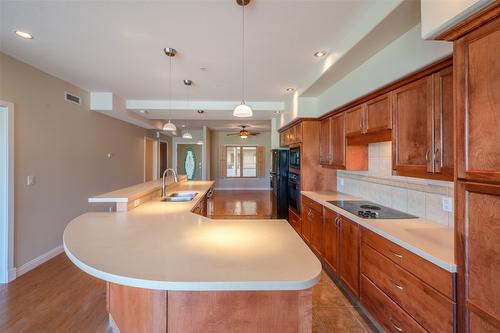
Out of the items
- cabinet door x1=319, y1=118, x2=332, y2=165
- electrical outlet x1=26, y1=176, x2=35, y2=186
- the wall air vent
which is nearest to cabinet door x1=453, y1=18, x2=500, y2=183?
cabinet door x1=319, y1=118, x2=332, y2=165

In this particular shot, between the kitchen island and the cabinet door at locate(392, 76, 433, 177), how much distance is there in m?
1.17

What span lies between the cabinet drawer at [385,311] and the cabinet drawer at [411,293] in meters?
0.04

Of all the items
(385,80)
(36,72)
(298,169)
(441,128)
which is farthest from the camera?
(298,169)

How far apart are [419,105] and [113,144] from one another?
215 inches

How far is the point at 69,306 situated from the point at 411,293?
3017 millimetres

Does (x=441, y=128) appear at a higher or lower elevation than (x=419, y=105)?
lower

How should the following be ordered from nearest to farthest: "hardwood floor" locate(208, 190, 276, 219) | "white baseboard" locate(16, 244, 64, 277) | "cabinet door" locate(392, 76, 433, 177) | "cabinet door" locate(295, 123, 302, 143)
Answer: "cabinet door" locate(392, 76, 433, 177) → "white baseboard" locate(16, 244, 64, 277) → "cabinet door" locate(295, 123, 302, 143) → "hardwood floor" locate(208, 190, 276, 219)

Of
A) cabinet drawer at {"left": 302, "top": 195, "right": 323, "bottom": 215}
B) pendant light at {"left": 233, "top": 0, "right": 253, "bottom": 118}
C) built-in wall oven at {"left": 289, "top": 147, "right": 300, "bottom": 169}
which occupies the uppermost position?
pendant light at {"left": 233, "top": 0, "right": 253, "bottom": 118}

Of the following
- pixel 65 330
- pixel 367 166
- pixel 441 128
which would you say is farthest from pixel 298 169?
pixel 65 330

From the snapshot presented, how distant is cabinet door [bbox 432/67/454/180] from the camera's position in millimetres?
1516

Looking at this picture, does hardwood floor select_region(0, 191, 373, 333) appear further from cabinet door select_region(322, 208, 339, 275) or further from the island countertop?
the island countertop

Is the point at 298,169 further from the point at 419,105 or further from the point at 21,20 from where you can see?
the point at 21,20

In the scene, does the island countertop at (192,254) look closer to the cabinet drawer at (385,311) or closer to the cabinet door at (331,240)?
the cabinet drawer at (385,311)

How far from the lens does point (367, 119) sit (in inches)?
95.7
